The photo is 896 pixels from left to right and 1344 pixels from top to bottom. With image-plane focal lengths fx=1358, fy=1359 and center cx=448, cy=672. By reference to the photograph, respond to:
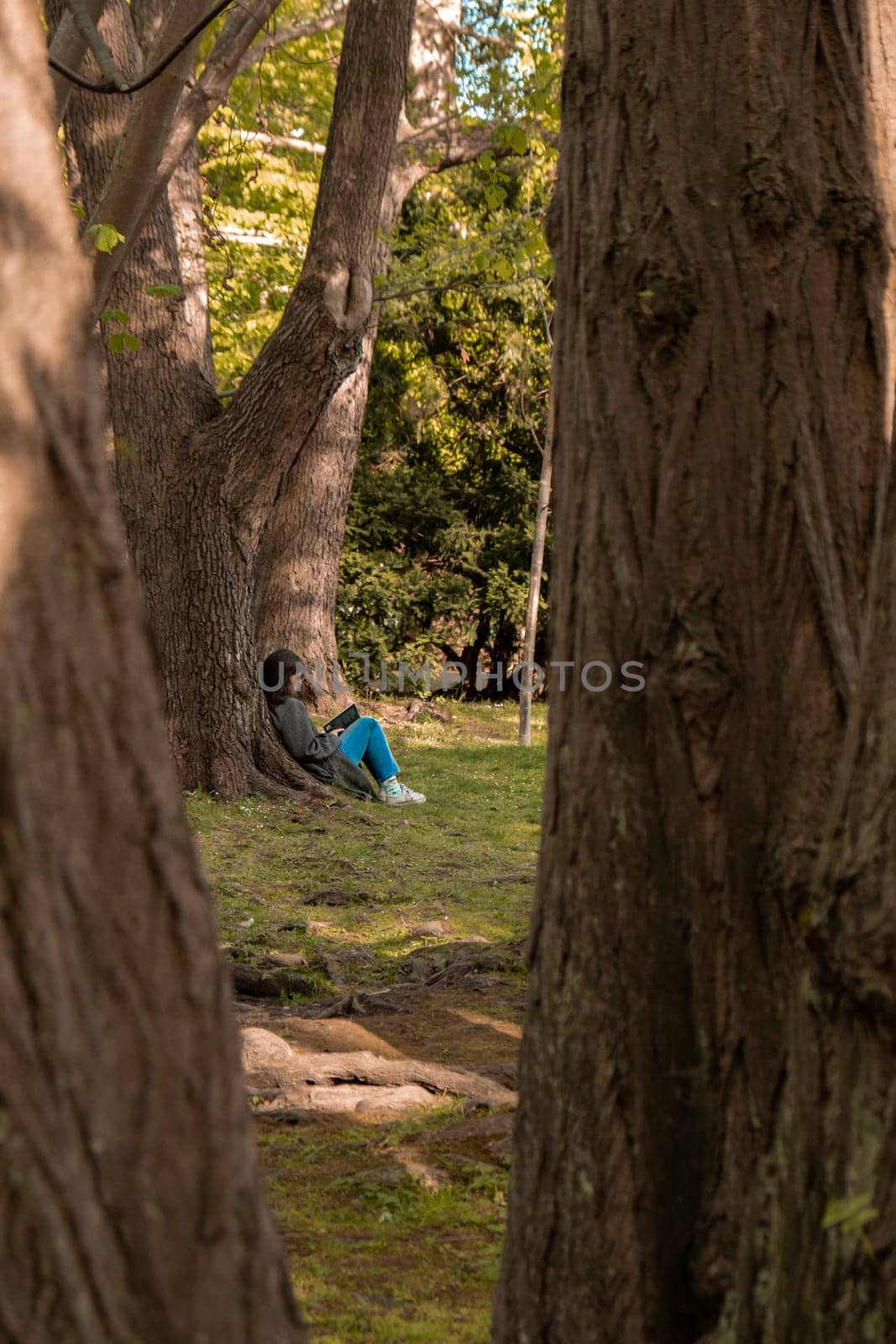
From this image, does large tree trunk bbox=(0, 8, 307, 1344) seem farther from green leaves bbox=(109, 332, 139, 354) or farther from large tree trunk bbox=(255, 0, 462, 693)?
large tree trunk bbox=(255, 0, 462, 693)

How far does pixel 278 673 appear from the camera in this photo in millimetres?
11812

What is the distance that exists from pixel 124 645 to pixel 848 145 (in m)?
1.96

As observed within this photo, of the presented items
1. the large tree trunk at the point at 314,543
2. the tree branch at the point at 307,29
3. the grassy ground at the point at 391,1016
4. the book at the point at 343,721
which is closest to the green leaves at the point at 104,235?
the grassy ground at the point at 391,1016

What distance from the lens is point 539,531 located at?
1583 centimetres

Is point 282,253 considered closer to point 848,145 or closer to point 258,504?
point 258,504

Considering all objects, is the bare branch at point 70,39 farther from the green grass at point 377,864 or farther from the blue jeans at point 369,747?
the blue jeans at point 369,747

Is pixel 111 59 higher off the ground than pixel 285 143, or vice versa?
pixel 285 143

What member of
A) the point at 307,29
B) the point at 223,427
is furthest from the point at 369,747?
the point at 307,29

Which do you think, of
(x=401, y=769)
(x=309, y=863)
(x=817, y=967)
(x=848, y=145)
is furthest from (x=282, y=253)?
(x=817, y=967)

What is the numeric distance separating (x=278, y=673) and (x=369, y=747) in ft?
3.50

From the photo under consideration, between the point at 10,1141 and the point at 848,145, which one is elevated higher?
the point at 848,145

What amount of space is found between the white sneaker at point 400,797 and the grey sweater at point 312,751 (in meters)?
0.16

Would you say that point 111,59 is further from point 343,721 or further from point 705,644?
point 343,721

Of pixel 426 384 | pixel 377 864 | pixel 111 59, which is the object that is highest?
pixel 426 384
